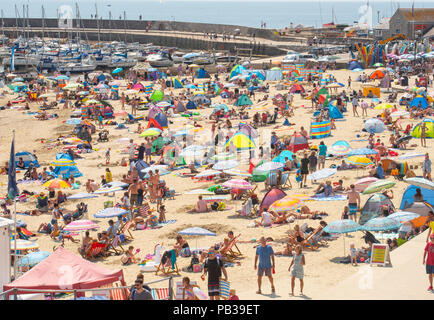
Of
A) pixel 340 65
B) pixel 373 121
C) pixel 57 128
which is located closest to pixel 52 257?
pixel 373 121

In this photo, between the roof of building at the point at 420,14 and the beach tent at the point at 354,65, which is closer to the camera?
the beach tent at the point at 354,65

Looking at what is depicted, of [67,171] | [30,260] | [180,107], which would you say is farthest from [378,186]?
[180,107]

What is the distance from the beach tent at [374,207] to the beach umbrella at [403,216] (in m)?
0.86

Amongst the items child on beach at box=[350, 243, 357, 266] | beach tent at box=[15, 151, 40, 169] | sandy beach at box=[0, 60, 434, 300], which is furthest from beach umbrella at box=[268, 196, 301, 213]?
beach tent at box=[15, 151, 40, 169]

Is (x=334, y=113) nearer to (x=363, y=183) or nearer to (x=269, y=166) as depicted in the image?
(x=269, y=166)

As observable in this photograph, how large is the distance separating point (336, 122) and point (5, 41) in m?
65.3

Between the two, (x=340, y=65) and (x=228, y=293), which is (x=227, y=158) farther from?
(x=340, y=65)

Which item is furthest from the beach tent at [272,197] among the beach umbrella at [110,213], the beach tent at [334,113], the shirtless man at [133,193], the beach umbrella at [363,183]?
the beach tent at [334,113]

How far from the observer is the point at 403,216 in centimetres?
1357

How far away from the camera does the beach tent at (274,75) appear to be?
4347 centimetres

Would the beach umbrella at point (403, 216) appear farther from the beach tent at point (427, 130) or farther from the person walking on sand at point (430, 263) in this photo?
the beach tent at point (427, 130)

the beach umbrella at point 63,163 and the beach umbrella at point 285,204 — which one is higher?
the beach umbrella at point 285,204

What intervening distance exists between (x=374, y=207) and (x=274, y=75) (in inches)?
1167

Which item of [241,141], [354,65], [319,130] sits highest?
[354,65]
